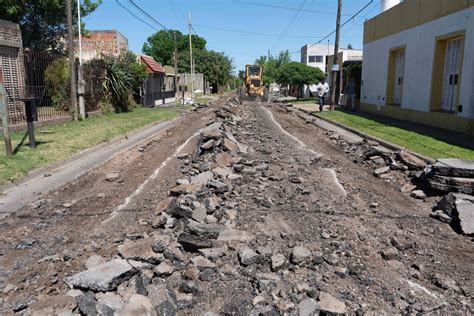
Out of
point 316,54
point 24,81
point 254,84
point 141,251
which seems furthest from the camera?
point 316,54

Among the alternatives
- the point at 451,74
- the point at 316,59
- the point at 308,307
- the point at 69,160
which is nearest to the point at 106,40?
the point at 69,160

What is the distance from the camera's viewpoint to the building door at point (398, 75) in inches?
858

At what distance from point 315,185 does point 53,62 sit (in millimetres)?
15635

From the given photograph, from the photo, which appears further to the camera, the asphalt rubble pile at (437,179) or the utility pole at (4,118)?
the utility pole at (4,118)

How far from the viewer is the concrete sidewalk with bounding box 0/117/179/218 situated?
296 inches

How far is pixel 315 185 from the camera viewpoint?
7.93 meters

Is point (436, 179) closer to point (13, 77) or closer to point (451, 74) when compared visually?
point (451, 74)

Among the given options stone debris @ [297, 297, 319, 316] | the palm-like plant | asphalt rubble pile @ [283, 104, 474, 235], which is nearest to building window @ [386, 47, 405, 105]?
asphalt rubble pile @ [283, 104, 474, 235]

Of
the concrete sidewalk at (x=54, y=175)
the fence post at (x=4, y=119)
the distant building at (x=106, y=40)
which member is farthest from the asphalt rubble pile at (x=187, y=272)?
the distant building at (x=106, y=40)

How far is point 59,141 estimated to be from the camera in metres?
13.3

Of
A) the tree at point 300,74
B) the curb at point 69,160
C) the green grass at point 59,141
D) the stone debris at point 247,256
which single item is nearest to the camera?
the stone debris at point 247,256

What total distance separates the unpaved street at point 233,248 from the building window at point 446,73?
953 cm

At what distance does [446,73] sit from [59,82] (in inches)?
648

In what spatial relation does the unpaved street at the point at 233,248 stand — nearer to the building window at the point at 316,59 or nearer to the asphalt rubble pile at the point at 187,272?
the asphalt rubble pile at the point at 187,272
